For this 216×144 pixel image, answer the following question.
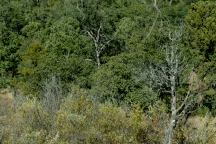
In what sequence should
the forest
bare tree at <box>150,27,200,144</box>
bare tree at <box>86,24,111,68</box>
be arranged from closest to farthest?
1. bare tree at <box>150,27,200,144</box>
2. the forest
3. bare tree at <box>86,24,111,68</box>

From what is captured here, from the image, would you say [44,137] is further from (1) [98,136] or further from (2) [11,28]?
(2) [11,28]

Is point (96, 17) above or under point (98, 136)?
above

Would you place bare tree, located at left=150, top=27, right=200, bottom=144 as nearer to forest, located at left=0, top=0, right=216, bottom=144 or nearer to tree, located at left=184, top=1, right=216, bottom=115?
forest, located at left=0, top=0, right=216, bottom=144

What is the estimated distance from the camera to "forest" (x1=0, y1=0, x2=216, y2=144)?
3183cm

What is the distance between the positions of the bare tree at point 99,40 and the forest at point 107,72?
0.18m

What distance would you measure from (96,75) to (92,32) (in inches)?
680

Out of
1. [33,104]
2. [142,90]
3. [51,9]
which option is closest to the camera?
[33,104]

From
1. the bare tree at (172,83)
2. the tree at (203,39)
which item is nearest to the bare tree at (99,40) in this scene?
the tree at (203,39)

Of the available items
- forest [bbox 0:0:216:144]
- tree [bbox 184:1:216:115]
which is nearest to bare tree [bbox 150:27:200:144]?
forest [bbox 0:0:216:144]

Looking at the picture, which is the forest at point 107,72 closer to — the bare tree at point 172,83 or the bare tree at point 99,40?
the bare tree at point 172,83

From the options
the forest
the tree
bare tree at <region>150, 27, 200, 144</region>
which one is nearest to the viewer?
bare tree at <region>150, 27, 200, 144</region>

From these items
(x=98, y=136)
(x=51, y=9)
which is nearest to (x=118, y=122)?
(x=98, y=136)

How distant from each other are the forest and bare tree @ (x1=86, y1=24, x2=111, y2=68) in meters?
0.18

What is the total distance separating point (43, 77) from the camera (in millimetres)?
54781
